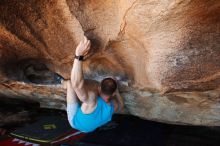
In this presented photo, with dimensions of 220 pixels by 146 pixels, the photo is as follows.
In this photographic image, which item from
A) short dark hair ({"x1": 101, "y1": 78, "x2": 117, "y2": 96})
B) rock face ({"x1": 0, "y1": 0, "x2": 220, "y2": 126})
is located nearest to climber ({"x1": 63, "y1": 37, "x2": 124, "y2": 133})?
short dark hair ({"x1": 101, "y1": 78, "x2": 117, "y2": 96})

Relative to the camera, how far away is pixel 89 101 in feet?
7.02

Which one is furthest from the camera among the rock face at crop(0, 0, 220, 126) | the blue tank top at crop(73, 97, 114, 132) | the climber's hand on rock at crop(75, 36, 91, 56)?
the blue tank top at crop(73, 97, 114, 132)

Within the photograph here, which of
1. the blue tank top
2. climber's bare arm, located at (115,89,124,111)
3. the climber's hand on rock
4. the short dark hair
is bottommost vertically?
the blue tank top

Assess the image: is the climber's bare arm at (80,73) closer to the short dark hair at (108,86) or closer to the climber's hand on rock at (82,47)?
the climber's hand on rock at (82,47)

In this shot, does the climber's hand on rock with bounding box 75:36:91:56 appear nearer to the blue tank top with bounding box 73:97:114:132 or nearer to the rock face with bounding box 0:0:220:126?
the rock face with bounding box 0:0:220:126

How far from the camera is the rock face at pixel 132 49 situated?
5.44 ft

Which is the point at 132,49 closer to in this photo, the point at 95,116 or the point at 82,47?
the point at 82,47

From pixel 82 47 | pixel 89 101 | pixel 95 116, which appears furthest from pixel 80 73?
pixel 95 116

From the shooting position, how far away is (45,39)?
6.94 feet

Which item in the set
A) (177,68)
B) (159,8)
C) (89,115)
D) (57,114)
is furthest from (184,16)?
(57,114)

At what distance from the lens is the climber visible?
2.03m

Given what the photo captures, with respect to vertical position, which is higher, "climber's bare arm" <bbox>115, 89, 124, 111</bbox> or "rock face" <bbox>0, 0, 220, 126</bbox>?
"rock face" <bbox>0, 0, 220, 126</bbox>

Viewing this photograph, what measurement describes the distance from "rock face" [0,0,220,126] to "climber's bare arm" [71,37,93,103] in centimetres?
8

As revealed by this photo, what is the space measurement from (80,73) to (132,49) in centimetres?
31
